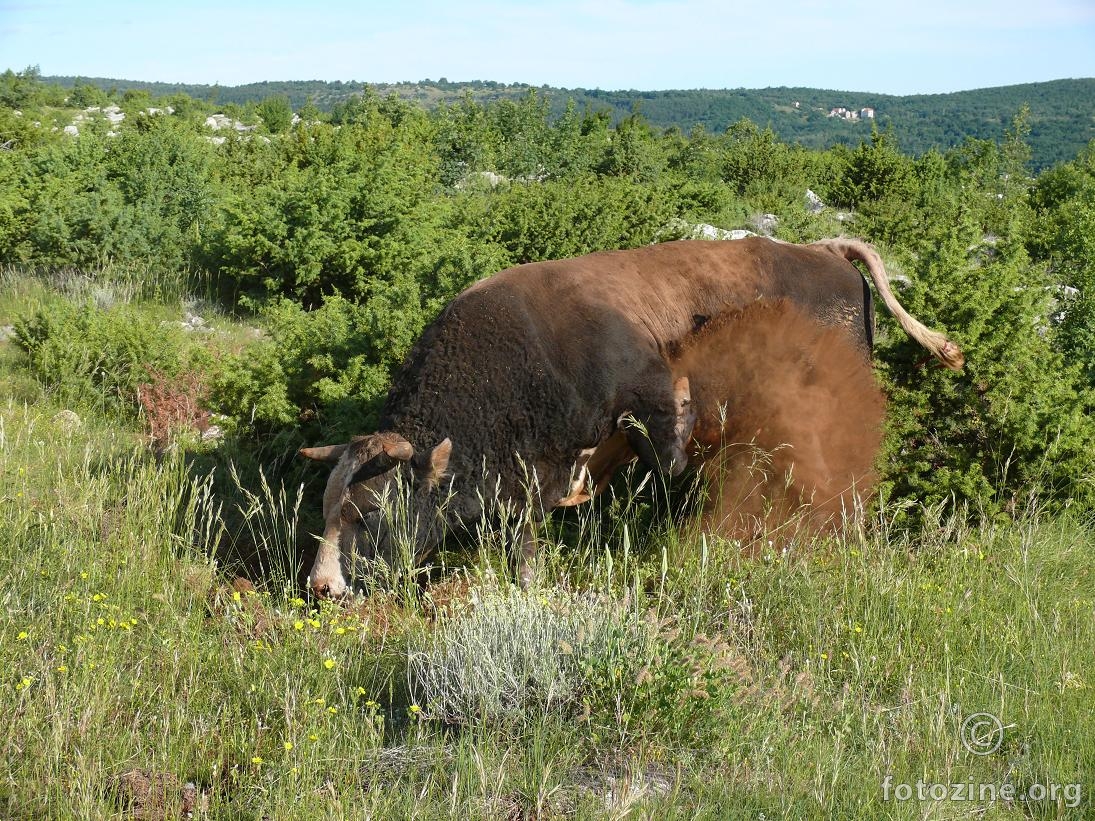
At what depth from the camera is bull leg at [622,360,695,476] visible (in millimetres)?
6727

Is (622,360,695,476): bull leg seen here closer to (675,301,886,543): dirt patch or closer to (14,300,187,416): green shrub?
(675,301,886,543): dirt patch

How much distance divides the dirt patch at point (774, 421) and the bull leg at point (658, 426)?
0.49 metres

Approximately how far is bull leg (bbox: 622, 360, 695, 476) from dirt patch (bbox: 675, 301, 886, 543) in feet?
1.62

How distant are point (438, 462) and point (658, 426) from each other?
144 centimetres

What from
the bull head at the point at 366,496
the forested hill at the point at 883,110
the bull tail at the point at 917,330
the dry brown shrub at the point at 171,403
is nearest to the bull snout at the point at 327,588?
the bull head at the point at 366,496

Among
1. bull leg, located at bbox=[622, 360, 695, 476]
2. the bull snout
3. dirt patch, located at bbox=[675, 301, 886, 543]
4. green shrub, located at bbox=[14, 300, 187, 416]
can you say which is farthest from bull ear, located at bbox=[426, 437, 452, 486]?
green shrub, located at bbox=[14, 300, 187, 416]

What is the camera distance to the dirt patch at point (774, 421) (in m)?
7.40

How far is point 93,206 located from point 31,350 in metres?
3.93

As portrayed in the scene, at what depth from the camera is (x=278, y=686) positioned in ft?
15.1

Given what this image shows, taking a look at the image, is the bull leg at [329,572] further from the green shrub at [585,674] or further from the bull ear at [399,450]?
the green shrub at [585,674]

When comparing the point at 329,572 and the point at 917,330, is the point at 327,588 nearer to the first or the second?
the point at 329,572

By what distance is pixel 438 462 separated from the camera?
631 centimetres

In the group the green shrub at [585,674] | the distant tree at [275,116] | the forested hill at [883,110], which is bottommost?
the green shrub at [585,674]

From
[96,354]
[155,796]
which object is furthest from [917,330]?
[96,354]
